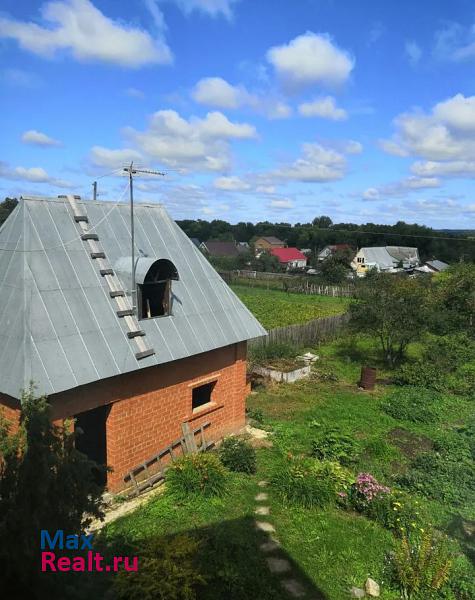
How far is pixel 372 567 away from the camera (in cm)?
762

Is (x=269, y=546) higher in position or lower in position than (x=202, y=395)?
lower

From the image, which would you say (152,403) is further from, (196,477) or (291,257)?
(291,257)

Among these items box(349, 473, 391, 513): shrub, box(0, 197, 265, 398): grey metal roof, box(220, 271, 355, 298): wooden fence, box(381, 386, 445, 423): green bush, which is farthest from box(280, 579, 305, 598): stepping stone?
box(220, 271, 355, 298): wooden fence

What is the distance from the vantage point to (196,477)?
9.56 m

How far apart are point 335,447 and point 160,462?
440 cm

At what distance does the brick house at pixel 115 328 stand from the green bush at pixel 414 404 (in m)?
6.15

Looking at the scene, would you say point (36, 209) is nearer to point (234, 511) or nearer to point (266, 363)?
point (234, 511)

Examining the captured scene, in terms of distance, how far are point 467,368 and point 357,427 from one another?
10044mm

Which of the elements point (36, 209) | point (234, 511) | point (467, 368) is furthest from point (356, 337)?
point (36, 209)

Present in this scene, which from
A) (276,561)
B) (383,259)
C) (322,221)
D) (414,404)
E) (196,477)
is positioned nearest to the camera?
(276,561)

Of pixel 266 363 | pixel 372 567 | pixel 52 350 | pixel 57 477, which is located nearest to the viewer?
pixel 57 477

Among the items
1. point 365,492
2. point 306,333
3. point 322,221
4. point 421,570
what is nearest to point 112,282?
point 365,492

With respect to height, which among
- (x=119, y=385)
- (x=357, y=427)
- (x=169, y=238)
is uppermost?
(x=169, y=238)

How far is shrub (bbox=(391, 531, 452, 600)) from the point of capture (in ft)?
23.0
